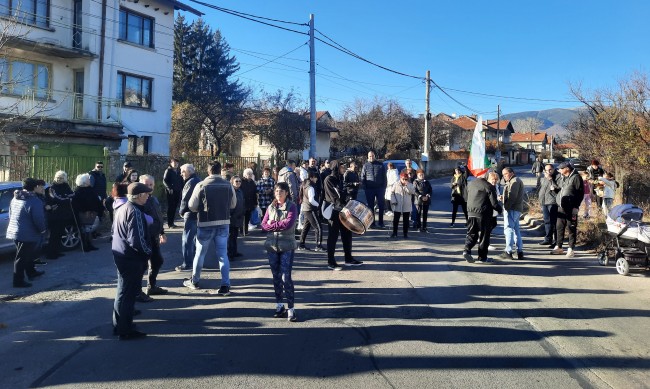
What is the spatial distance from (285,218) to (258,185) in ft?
19.7

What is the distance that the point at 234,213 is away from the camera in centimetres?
891

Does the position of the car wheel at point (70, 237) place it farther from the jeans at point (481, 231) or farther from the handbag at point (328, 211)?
the jeans at point (481, 231)

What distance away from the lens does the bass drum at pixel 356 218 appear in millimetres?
8109

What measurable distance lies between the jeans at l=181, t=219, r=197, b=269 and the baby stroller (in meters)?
7.49

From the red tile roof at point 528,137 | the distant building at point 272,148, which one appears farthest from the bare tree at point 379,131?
the red tile roof at point 528,137

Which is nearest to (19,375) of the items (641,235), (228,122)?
(641,235)

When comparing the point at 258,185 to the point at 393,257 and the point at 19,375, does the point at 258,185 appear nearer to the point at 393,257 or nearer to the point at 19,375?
the point at 393,257

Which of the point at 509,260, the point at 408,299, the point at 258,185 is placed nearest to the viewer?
the point at 408,299

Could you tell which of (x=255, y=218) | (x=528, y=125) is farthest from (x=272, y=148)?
(x=528, y=125)

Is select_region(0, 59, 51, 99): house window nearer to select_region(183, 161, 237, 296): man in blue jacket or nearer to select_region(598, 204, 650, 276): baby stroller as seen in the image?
select_region(183, 161, 237, 296): man in blue jacket

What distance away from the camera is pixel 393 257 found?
950 cm

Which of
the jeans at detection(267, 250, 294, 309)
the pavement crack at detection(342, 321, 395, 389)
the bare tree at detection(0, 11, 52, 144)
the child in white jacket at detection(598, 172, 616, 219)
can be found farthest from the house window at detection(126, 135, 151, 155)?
the pavement crack at detection(342, 321, 395, 389)

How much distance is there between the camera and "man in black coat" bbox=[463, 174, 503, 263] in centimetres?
876

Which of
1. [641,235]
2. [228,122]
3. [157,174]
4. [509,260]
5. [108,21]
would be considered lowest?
[509,260]
